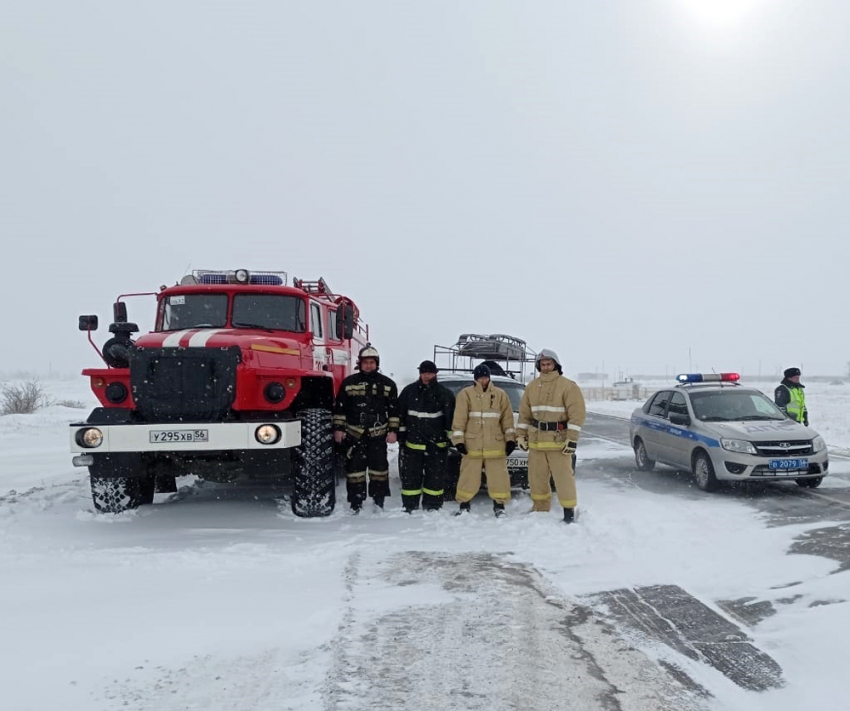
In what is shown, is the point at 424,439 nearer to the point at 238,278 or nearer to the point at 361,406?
the point at 361,406

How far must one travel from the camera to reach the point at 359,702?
10.3 feet

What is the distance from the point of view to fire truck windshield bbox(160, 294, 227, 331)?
8109 millimetres

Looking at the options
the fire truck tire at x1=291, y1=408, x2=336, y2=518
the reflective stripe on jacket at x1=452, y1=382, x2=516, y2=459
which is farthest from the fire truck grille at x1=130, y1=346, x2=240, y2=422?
the reflective stripe on jacket at x1=452, y1=382, x2=516, y2=459

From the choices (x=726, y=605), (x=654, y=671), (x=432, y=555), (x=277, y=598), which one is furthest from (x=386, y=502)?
(x=654, y=671)

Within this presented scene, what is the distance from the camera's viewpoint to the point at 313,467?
720 cm

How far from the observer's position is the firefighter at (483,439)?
757 cm

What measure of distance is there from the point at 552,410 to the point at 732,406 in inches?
158

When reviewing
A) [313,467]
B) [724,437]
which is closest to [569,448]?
[313,467]

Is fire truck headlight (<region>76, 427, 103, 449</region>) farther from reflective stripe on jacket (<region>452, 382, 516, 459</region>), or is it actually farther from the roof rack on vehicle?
the roof rack on vehicle

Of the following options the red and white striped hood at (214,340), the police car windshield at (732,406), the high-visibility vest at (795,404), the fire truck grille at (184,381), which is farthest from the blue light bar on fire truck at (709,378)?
the fire truck grille at (184,381)

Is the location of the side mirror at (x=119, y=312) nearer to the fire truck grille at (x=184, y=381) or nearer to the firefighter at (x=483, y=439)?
the fire truck grille at (x=184, y=381)

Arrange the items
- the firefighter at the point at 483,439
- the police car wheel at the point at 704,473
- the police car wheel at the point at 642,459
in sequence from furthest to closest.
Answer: the police car wheel at the point at 642,459 < the police car wheel at the point at 704,473 < the firefighter at the point at 483,439

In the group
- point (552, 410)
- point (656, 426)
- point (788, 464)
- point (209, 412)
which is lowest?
point (788, 464)

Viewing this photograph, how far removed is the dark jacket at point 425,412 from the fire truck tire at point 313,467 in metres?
0.98
